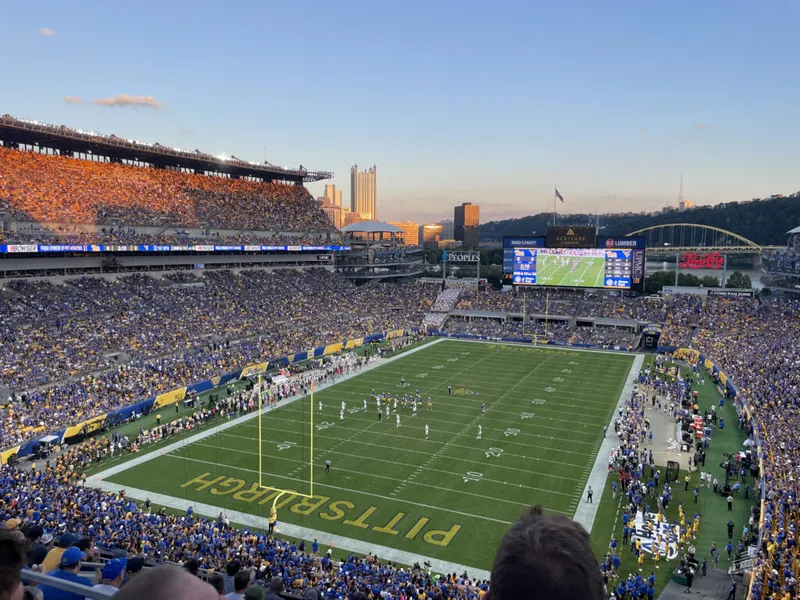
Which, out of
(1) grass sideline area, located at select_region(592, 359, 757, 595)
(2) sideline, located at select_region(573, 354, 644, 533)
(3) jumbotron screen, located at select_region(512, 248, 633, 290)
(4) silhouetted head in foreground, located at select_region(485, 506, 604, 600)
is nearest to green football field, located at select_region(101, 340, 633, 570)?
(2) sideline, located at select_region(573, 354, 644, 533)

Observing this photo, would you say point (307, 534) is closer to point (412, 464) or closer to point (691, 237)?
point (412, 464)

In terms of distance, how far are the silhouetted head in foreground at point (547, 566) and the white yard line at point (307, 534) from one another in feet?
52.9

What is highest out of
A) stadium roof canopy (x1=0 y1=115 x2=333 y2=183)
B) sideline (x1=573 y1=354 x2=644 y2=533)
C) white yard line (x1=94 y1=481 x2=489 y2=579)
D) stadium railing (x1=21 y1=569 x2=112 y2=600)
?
stadium roof canopy (x1=0 y1=115 x2=333 y2=183)

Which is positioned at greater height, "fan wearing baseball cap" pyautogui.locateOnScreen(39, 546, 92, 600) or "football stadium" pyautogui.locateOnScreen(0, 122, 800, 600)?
"fan wearing baseball cap" pyautogui.locateOnScreen(39, 546, 92, 600)

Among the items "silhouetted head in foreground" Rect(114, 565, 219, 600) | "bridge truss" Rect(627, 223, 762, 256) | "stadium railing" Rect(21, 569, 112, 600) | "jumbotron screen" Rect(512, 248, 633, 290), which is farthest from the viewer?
"bridge truss" Rect(627, 223, 762, 256)

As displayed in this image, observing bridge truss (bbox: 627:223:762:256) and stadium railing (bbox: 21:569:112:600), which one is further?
bridge truss (bbox: 627:223:762:256)

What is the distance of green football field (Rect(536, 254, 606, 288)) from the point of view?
179 ft

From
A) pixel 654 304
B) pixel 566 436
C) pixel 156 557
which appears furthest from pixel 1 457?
pixel 654 304

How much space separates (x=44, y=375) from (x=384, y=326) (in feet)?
97.1

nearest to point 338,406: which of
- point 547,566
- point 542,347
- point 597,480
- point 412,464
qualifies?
point 412,464

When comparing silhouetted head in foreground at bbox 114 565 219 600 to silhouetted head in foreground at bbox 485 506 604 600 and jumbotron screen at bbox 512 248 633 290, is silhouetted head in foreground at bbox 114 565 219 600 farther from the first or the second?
jumbotron screen at bbox 512 248 633 290

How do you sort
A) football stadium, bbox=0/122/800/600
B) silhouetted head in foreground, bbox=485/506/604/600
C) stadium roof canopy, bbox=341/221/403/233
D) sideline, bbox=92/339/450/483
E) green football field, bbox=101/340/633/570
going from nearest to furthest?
silhouetted head in foreground, bbox=485/506/604/600, football stadium, bbox=0/122/800/600, green football field, bbox=101/340/633/570, sideline, bbox=92/339/450/483, stadium roof canopy, bbox=341/221/403/233

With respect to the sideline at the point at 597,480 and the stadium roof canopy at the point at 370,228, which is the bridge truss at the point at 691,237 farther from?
the sideline at the point at 597,480

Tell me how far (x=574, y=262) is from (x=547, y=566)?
5578 cm
